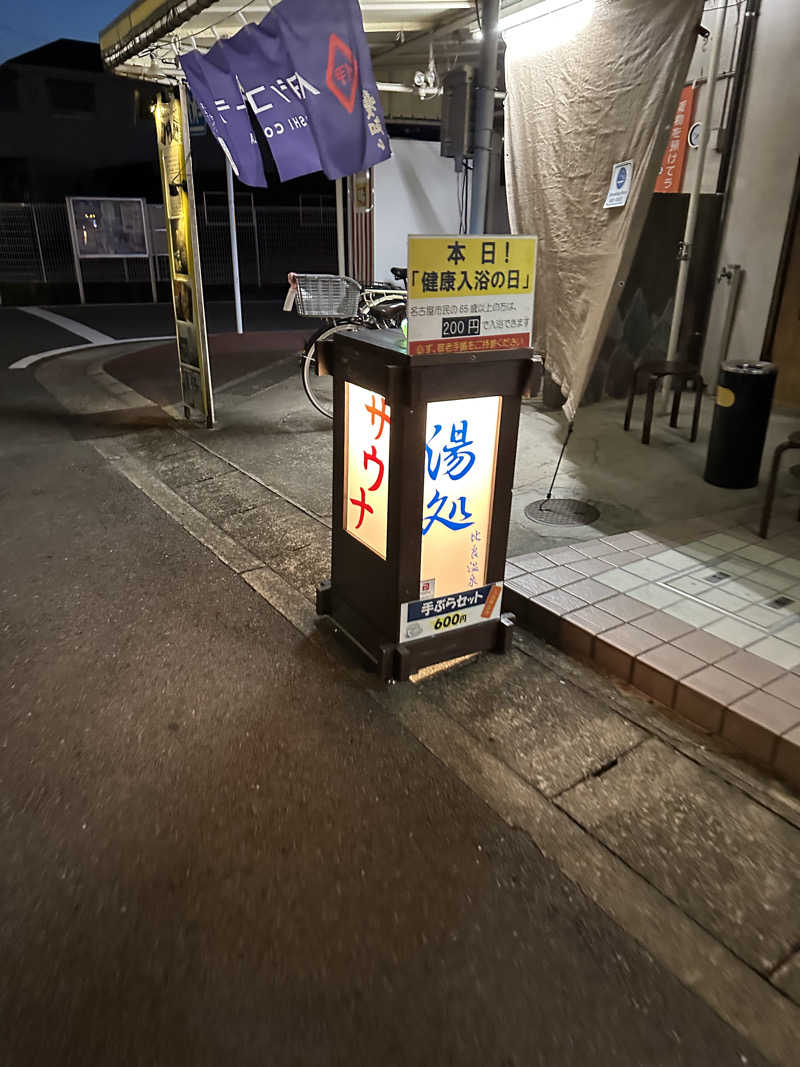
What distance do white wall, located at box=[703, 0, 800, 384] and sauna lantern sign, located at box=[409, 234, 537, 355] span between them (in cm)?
627

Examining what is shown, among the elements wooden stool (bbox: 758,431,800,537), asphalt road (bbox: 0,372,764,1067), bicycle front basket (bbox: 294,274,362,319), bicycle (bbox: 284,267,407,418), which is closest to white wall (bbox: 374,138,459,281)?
bicycle (bbox: 284,267,407,418)

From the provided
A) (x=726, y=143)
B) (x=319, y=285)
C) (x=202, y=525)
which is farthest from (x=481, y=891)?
(x=726, y=143)

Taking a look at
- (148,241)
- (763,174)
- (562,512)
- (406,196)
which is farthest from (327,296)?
(148,241)

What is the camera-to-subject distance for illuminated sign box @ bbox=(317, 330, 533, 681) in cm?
329

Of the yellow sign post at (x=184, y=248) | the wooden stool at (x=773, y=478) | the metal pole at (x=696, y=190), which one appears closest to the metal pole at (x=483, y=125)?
the wooden stool at (x=773, y=478)

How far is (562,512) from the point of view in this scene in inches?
221

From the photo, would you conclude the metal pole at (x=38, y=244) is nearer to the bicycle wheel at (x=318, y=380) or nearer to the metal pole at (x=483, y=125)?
the bicycle wheel at (x=318, y=380)

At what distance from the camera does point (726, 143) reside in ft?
26.9

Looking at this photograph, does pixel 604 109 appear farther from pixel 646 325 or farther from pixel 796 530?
pixel 646 325

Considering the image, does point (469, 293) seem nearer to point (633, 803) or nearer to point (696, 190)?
point (633, 803)

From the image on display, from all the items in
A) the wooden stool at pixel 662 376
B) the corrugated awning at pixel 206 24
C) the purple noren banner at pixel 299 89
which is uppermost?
the corrugated awning at pixel 206 24

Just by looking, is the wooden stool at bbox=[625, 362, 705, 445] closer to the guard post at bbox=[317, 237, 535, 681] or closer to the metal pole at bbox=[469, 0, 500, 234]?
the metal pole at bbox=[469, 0, 500, 234]

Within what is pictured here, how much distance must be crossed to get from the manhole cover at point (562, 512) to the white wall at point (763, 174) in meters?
4.29

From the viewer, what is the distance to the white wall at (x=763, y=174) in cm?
745
